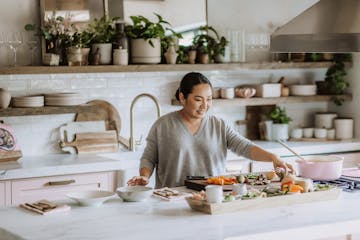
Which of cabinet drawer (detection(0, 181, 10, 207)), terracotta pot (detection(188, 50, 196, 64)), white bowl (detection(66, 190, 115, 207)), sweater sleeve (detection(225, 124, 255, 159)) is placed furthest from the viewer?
terracotta pot (detection(188, 50, 196, 64))

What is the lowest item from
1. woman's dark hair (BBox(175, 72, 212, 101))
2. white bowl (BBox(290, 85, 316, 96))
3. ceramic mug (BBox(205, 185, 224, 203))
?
ceramic mug (BBox(205, 185, 224, 203))

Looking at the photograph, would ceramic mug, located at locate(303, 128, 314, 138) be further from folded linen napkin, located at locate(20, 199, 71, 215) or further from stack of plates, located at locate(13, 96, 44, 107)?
folded linen napkin, located at locate(20, 199, 71, 215)

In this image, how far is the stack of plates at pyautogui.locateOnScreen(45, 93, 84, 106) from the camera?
5.98 meters

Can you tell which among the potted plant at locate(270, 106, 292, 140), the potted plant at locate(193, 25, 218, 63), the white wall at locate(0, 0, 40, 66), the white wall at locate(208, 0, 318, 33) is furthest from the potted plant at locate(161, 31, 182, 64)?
the potted plant at locate(270, 106, 292, 140)

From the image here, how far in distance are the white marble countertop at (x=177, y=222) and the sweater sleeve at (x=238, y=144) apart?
1.03 meters

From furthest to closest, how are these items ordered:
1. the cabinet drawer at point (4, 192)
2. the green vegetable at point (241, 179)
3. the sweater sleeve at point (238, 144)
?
the cabinet drawer at point (4, 192)
the sweater sleeve at point (238, 144)
the green vegetable at point (241, 179)

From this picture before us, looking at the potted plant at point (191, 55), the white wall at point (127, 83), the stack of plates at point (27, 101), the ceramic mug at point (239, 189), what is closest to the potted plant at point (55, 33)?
the white wall at point (127, 83)

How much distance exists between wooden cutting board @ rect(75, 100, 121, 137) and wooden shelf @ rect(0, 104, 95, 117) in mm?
278

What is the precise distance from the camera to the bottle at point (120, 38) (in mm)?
6191

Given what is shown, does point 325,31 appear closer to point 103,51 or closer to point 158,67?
point 158,67

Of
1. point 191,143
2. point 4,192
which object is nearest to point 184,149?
point 191,143

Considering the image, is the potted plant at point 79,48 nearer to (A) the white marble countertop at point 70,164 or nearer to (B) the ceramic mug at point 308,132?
(A) the white marble countertop at point 70,164

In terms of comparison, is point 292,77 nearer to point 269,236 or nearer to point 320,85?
point 320,85

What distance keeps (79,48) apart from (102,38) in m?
0.28
